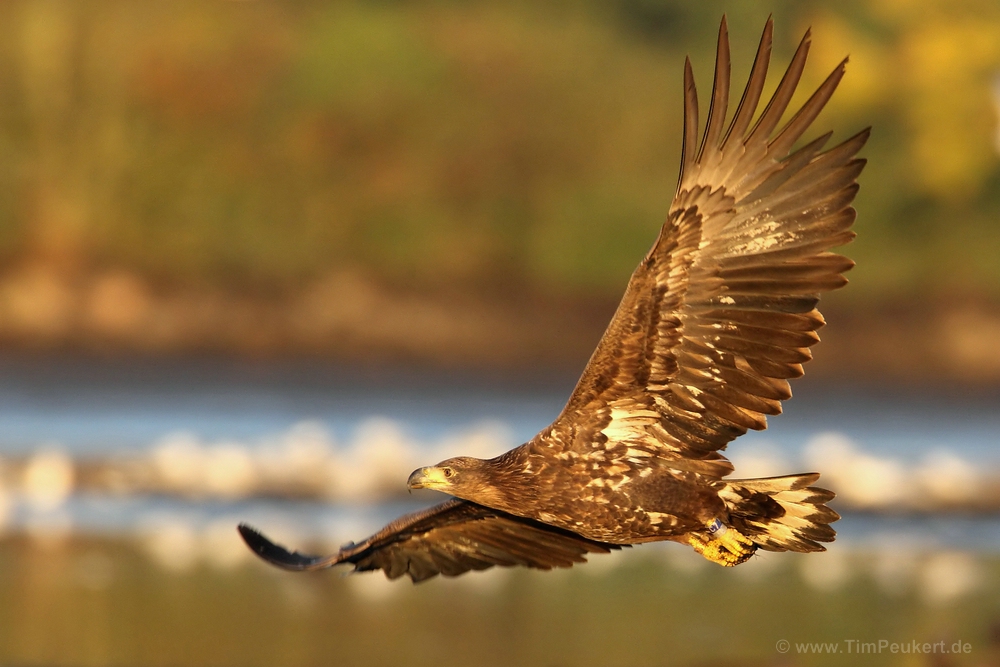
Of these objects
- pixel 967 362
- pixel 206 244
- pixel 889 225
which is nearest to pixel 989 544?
pixel 967 362

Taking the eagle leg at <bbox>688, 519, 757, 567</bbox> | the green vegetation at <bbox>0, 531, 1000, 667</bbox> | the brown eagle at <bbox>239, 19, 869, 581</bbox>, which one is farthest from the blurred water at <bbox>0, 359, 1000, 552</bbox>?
the eagle leg at <bbox>688, 519, 757, 567</bbox>

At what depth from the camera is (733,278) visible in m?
7.14

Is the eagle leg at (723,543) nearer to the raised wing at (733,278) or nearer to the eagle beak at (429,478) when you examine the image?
the raised wing at (733,278)

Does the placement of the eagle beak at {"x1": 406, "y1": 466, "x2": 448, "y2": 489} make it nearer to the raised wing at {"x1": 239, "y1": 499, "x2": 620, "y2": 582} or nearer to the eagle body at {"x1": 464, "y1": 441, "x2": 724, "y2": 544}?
the eagle body at {"x1": 464, "y1": 441, "x2": 724, "y2": 544}

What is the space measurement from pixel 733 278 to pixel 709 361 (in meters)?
0.33

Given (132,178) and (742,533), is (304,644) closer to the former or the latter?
(742,533)

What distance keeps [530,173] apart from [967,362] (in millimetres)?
6684

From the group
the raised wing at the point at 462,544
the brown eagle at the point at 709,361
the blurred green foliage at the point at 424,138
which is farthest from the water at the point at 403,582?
the blurred green foliage at the point at 424,138

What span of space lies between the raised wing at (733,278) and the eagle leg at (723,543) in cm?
43

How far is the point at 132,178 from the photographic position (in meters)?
23.7

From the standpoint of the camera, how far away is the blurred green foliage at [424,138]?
74.4 ft

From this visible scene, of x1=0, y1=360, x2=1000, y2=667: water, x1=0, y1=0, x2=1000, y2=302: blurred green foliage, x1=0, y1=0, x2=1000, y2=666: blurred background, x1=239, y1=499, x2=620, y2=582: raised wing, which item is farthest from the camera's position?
x1=0, y1=0, x2=1000, y2=302: blurred green foliage

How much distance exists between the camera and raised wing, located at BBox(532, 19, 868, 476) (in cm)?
704

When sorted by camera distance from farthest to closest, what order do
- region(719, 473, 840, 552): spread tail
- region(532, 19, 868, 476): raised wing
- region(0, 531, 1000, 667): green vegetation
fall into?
region(0, 531, 1000, 667): green vegetation → region(719, 473, 840, 552): spread tail → region(532, 19, 868, 476): raised wing
